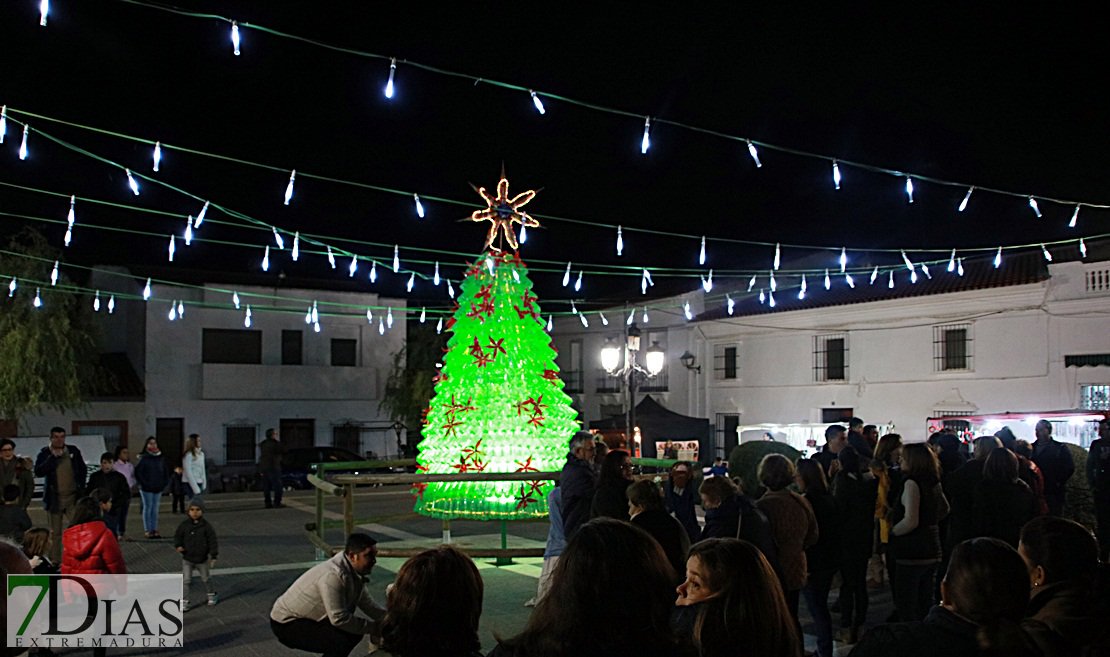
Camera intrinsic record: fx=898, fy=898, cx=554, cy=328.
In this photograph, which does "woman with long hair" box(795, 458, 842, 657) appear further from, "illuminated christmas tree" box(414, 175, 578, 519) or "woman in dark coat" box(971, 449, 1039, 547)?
"illuminated christmas tree" box(414, 175, 578, 519)

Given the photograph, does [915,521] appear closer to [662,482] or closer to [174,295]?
[662,482]

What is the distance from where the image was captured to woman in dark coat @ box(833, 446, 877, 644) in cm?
754

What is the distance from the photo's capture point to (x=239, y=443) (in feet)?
106

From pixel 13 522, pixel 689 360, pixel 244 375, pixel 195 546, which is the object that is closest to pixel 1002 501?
pixel 195 546

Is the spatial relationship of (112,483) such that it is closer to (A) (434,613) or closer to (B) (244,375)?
(A) (434,613)

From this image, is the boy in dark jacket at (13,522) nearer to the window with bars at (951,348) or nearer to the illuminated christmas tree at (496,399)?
the illuminated christmas tree at (496,399)

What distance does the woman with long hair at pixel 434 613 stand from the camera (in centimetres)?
309

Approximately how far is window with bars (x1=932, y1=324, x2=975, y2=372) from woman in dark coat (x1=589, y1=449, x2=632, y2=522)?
822 inches

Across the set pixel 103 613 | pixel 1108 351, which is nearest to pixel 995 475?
pixel 103 613

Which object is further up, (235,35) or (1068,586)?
(235,35)

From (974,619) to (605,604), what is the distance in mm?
1280

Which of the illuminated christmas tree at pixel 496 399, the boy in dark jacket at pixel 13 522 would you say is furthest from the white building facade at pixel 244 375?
the boy in dark jacket at pixel 13 522

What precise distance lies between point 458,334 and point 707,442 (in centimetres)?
1755

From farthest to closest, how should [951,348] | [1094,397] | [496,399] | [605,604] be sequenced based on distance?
1. [951,348]
2. [1094,397]
3. [496,399]
4. [605,604]
